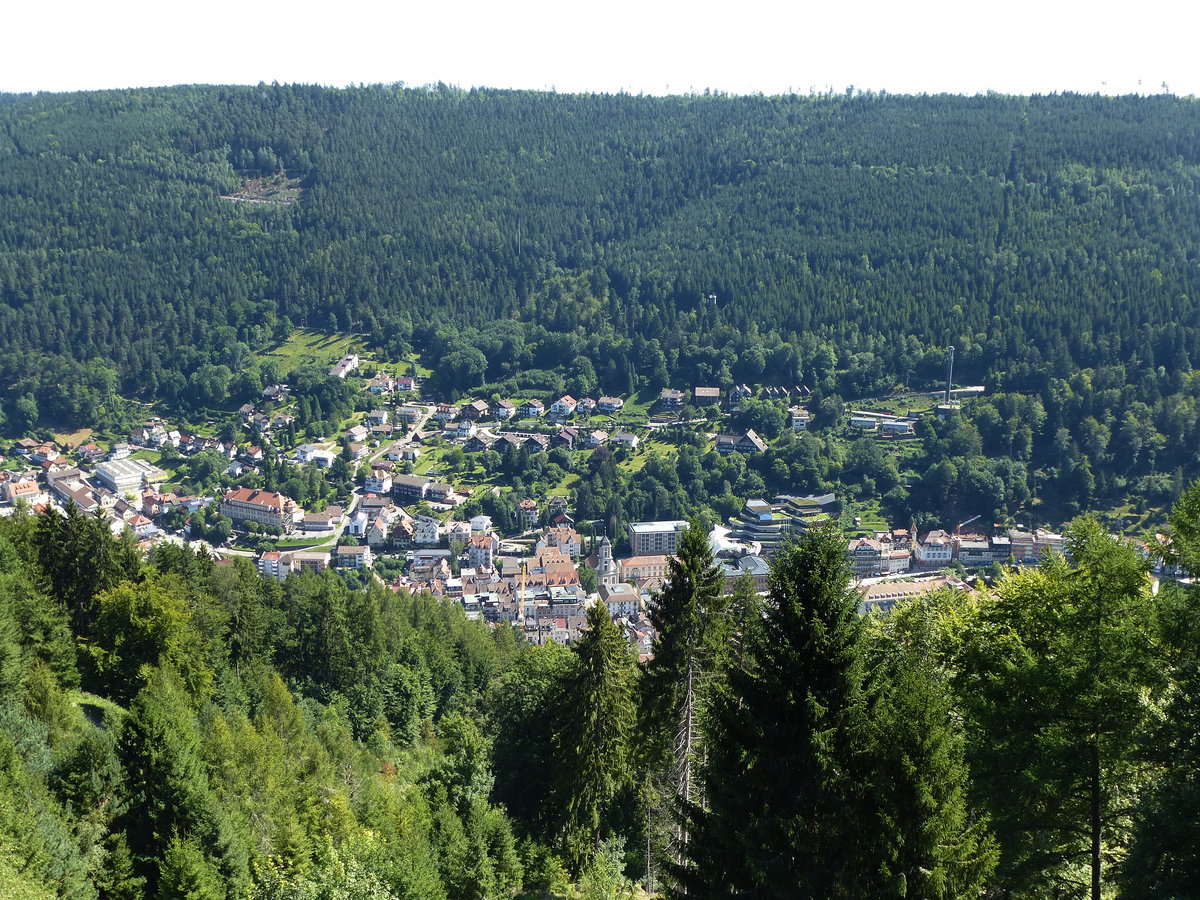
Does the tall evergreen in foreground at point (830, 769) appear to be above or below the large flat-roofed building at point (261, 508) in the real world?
above

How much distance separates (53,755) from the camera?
1888 centimetres

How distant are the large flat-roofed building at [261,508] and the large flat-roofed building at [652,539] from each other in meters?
28.3

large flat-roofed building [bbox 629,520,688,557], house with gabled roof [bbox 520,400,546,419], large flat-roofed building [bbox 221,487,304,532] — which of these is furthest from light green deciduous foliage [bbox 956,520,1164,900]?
house with gabled roof [bbox 520,400,546,419]

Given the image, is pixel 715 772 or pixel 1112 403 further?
pixel 1112 403

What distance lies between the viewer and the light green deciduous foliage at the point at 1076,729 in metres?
13.0

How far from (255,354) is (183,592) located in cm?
10277

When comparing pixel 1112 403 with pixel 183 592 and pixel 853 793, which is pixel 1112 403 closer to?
pixel 183 592

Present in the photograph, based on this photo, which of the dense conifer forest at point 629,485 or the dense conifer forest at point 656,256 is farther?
the dense conifer forest at point 656,256

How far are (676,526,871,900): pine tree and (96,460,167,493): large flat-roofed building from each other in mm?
92559

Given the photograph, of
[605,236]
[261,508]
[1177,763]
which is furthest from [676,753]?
[605,236]

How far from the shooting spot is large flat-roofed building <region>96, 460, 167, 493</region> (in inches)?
3728

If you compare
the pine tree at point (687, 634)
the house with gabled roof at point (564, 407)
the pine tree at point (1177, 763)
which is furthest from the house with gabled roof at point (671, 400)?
the pine tree at point (1177, 763)

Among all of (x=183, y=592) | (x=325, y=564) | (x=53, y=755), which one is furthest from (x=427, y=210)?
(x=53, y=755)

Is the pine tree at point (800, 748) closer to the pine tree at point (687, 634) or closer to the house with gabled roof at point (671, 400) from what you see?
the pine tree at point (687, 634)
